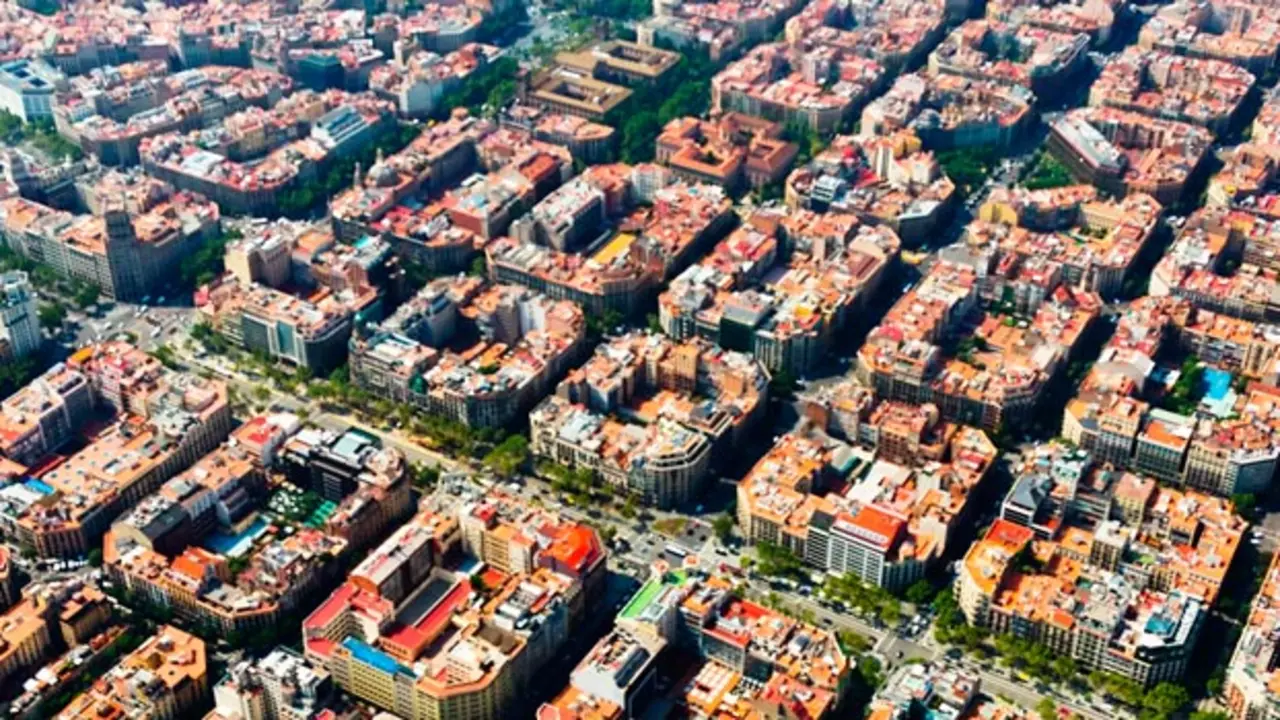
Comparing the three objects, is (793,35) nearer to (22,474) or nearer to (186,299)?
(186,299)

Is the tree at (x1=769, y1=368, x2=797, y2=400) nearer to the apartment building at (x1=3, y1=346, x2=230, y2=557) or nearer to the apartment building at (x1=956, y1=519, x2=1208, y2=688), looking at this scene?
the apartment building at (x1=956, y1=519, x2=1208, y2=688)

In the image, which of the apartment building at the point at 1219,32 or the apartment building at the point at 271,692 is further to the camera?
the apartment building at the point at 1219,32

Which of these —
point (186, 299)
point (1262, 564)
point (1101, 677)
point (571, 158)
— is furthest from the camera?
point (571, 158)

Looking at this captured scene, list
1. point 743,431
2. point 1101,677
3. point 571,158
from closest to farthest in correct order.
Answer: point 1101,677, point 743,431, point 571,158

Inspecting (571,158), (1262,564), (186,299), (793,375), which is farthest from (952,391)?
(186,299)

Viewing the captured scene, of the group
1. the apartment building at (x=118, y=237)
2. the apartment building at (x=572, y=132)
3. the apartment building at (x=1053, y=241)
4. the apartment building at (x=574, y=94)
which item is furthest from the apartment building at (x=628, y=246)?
the apartment building at (x=118, y=237)

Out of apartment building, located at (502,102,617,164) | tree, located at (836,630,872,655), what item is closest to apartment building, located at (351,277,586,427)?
apartment building, located at (502,102,617,164)

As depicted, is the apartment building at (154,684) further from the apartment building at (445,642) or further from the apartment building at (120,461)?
the apartment building at (120,461)
